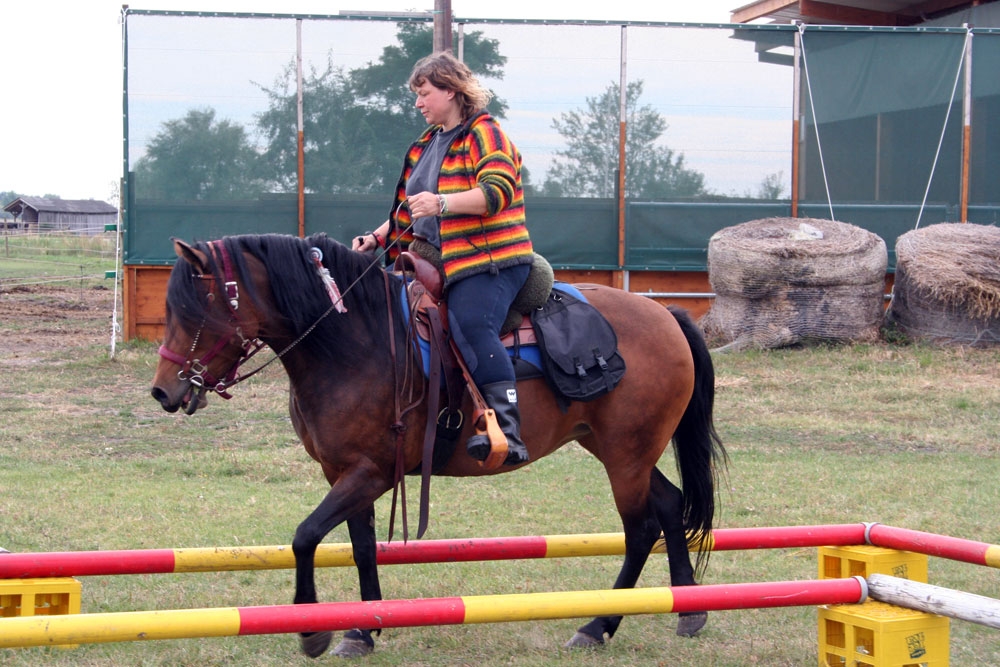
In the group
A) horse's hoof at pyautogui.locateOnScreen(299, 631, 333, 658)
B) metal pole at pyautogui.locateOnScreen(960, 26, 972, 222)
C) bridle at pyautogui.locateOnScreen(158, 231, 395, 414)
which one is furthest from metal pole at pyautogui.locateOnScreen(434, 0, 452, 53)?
horse's hoof at pyautogui.locateOnScreen(299, 631, 333, 658)

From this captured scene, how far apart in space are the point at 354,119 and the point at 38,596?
1128 centimetres

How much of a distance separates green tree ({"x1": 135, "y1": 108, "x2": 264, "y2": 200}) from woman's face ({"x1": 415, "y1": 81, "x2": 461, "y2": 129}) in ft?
34.9

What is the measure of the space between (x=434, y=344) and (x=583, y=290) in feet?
3.59

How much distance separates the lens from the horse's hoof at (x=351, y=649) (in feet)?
15.0

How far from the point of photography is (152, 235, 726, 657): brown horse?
4090mm

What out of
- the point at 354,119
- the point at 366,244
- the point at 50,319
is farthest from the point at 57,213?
the point at 366,244

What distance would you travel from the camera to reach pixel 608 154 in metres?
15.1

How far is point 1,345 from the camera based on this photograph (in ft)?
49.8

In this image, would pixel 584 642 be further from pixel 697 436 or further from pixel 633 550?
pixel 697 436

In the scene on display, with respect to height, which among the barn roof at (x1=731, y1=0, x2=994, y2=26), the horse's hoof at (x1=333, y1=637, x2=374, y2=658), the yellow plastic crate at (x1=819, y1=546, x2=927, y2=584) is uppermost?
the barn roof at (x1=731, y1=0, x2=994, y2=26)

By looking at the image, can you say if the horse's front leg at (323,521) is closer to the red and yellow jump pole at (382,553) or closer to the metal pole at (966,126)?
the red and yellow jump pole at (382,553)

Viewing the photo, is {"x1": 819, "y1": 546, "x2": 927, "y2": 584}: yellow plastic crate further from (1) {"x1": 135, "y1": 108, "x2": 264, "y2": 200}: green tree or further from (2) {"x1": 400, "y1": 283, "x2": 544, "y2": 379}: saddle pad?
(1) {"x1": 135, "y1": 108, "x2": 264, "y2": 200}: green tree

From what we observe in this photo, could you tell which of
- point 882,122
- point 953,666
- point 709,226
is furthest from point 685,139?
point 953,666

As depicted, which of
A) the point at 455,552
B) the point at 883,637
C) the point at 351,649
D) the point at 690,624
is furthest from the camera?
the point at 690,624
